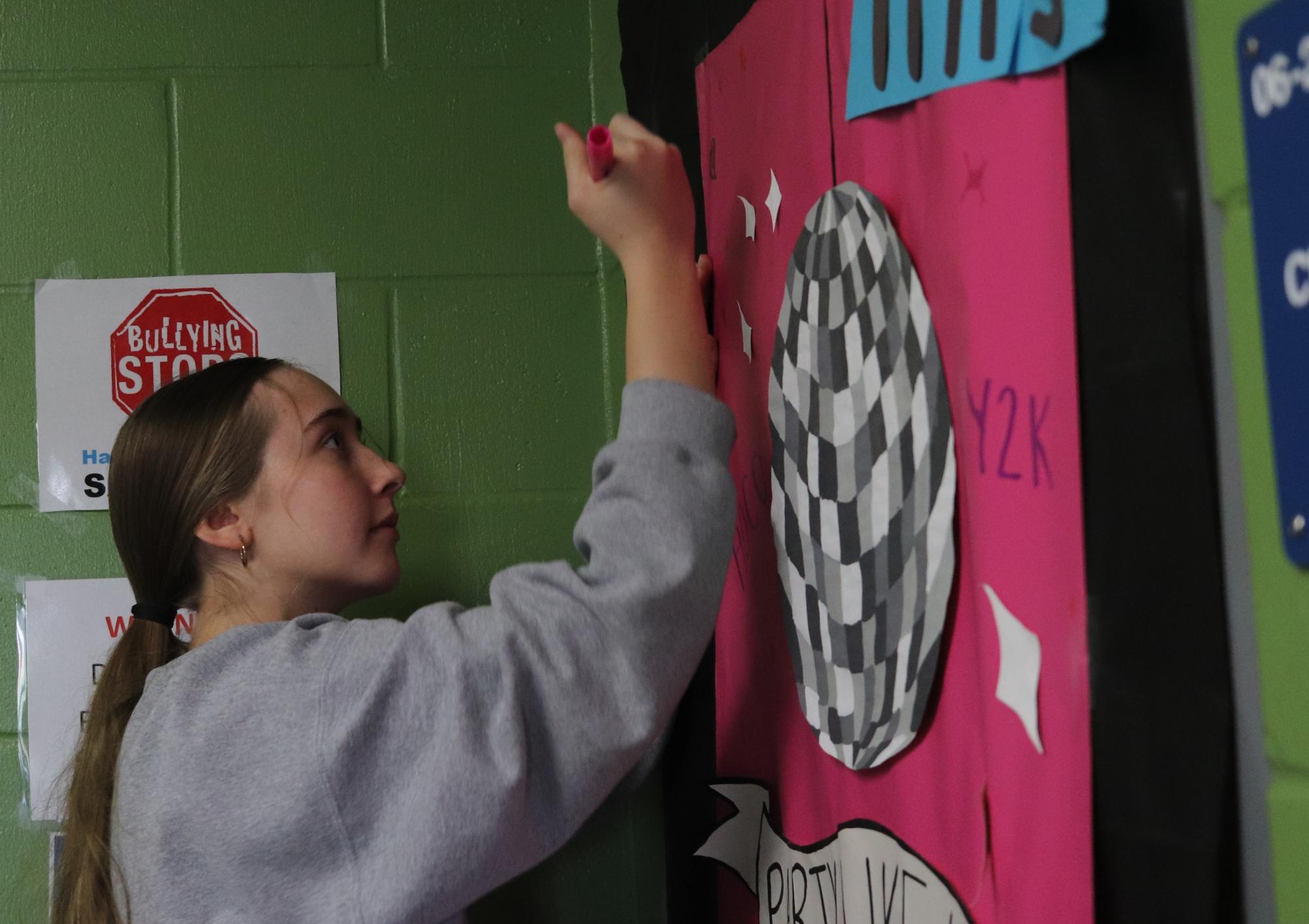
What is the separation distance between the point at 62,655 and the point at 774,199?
969 millimetres

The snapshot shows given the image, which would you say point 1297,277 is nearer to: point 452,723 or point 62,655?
point 452,723

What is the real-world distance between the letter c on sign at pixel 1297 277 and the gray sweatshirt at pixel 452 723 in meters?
0.43

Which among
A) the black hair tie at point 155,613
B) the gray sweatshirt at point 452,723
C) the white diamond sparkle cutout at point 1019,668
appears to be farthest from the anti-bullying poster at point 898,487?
the black hair tie at point 155,613

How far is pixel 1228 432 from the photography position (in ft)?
1.54

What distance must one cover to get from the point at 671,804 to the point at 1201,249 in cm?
95

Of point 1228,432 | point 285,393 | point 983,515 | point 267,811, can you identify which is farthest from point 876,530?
point 285,393

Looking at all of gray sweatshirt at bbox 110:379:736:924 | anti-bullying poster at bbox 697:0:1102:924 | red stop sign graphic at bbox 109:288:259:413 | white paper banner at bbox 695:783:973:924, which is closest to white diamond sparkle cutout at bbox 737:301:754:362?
anti-bullying poster at bbox 697:0:1102:924

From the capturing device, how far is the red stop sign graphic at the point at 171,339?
4.44 feet

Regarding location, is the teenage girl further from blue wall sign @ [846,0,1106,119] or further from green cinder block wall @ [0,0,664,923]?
green cinder block wall @ [0,0,664,923]

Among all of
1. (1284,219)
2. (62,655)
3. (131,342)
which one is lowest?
(62,655)

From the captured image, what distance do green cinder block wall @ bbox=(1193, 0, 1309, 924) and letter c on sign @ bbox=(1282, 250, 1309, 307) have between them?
0.07 feet

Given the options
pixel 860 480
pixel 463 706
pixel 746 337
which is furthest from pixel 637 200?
pixel 463 706

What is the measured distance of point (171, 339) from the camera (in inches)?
53.5

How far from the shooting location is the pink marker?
863 millimetres
